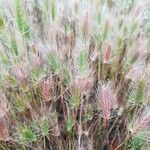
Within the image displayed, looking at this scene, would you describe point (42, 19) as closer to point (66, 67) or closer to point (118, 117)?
point (66, 67)

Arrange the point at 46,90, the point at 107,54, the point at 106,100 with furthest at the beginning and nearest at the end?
the point at 107,54
the point at 46,90
the point at 106,100

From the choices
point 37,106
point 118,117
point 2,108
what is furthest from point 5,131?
point 118,117

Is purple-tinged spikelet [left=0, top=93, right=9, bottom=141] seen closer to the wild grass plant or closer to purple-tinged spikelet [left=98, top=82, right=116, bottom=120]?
the wild grass plant

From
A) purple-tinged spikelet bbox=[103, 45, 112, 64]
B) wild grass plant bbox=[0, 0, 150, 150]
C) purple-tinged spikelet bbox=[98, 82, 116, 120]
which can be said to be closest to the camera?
purple-tinged spikelet bbox=[98, 82, 116, 120]

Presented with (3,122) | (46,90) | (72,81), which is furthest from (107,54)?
(3,122)

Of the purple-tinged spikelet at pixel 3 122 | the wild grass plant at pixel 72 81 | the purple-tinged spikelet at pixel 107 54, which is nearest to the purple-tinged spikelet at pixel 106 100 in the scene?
the wild grass plant at pixel 72 81

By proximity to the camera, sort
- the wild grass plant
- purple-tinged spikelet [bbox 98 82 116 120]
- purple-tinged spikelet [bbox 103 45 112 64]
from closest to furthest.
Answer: purple-tinged spikelet [bbox 98 82 116 120], the wild grass plant, purple-tinged spikelet [bbox 103 45 112 64]

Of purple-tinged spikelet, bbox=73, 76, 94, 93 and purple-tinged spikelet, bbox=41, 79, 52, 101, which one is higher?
purple-tinged spikelet, bbox=73, 76, 94, 93

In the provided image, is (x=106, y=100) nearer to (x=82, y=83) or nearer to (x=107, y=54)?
(x=82, y=83)

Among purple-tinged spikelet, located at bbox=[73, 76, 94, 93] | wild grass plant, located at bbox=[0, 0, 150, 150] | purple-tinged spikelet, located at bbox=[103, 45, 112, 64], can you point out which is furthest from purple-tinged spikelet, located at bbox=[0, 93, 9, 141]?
purple-tinged spikelet, located at bbox=[103, 45, 112, 64]
